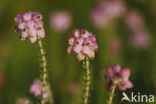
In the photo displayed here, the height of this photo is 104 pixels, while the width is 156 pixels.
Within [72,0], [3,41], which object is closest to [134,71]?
[3,41]

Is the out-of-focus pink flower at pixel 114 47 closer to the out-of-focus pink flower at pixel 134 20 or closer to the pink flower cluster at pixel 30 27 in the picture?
the out-of-focus pink flower at pixel 134 20

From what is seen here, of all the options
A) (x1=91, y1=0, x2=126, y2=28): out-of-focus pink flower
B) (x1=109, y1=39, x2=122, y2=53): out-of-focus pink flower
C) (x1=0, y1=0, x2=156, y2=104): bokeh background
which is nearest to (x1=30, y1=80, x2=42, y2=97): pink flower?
(x1=0, y1=0, x2=156, y2=104): bokeh background

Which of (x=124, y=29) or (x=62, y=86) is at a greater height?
(x=124, y=29)

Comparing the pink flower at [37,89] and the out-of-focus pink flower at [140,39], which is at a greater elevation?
the out-of-focus pink flower at [140,39]

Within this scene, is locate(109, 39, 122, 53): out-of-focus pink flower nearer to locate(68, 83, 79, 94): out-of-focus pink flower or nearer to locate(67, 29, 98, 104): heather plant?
locate(68, 83, 79, 94): out-of-focus pink flower

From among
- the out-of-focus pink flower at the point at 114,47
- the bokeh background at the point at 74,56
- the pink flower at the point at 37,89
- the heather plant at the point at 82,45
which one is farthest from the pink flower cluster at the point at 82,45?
the out-of-focus pink flower at the point at 114,47

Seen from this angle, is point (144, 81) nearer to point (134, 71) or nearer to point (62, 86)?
point (134, 71)

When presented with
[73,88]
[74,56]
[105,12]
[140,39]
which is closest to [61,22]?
[105,12]
